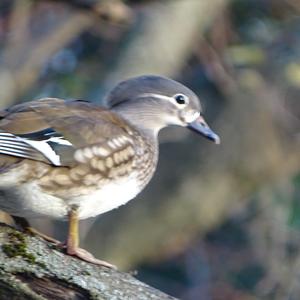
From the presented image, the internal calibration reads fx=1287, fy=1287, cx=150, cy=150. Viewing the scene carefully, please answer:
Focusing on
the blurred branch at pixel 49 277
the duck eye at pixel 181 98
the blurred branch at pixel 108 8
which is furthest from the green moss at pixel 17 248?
the blurred branch at pixel 108 8

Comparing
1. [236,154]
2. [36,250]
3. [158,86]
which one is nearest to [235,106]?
[236,154]

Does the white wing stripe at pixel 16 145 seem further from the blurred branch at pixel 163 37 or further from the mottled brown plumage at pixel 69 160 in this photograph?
the blurred branch at pixel 163 37

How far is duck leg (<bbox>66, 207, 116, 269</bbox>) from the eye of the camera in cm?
361

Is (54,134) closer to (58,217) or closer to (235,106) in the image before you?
(58,217)

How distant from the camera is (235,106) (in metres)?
7.00

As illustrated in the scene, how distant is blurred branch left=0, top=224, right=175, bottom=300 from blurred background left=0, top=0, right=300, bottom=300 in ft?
9.35

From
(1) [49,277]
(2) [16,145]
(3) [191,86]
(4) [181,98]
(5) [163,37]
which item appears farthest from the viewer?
(3) [191,86]

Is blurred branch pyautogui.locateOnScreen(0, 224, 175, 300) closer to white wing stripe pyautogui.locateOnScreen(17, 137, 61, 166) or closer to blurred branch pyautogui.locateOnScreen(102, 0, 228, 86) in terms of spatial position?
white wing stripe pyautogui.locateOnScreen(17, 137, 61, 166)

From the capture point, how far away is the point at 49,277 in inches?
131

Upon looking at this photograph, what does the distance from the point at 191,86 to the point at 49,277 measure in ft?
13.6

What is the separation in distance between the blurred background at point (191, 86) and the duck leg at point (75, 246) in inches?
98.3

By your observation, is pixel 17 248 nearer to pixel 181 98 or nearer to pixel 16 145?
pixel 16 145

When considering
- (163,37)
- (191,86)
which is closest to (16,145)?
(163,37)

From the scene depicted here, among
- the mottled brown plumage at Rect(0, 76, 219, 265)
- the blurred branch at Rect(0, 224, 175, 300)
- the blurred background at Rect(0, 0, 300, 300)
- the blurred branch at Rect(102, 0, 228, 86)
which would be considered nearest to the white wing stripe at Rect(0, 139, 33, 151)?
the mottled brown plumage at Rect(0, 76, 219, 265)
